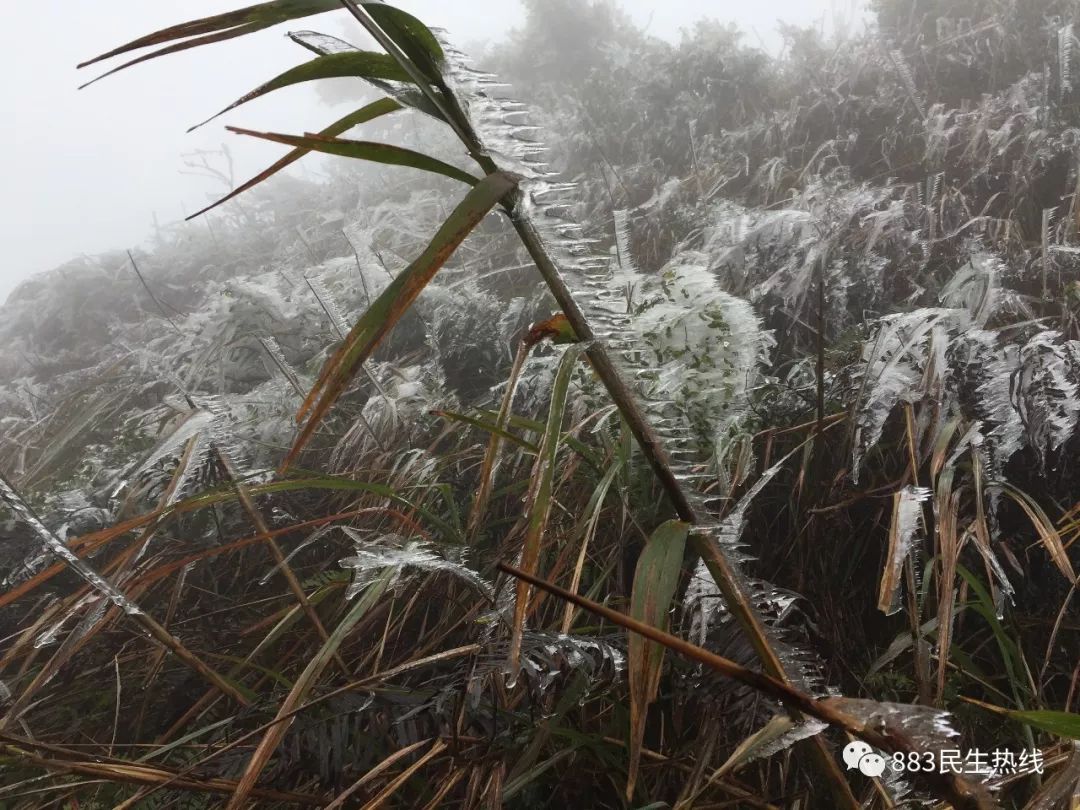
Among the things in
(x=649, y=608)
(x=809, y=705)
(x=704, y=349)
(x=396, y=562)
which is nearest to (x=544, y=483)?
(x=649, y=608)

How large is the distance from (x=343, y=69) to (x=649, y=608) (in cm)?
52

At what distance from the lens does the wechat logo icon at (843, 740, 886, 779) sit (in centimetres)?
60

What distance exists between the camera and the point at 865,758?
624 millimetres

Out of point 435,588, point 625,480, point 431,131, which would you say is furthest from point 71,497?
point 431,131

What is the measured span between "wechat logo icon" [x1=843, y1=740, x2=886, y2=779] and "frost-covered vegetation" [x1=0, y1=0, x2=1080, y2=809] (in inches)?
1.6

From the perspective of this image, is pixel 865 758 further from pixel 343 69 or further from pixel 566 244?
pixel 343 69

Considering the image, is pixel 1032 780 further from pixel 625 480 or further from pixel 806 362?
pixel 806 362

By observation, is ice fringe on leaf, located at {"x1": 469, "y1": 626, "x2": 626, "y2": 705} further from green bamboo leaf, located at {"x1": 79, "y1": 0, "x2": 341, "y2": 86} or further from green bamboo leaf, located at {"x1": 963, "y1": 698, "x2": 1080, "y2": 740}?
green bamboo leaf, located at {"x1": 79, "y1": 0, "x2": 341, "y2": 86}

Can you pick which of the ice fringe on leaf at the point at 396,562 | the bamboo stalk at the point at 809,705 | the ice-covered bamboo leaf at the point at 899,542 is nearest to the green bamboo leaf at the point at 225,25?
the bamboo stalk at the point at 809,705

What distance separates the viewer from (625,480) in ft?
3.51

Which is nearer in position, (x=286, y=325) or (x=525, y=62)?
(x=286, y=325)

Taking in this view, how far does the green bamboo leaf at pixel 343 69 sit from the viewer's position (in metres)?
0.48

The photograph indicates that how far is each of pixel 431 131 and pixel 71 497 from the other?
672 cm

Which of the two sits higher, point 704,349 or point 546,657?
point 704,349
